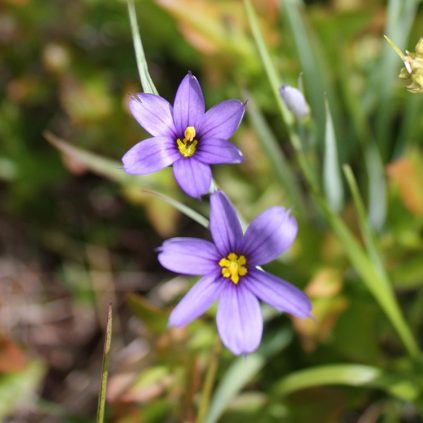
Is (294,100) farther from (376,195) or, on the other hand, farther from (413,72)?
(376,195)

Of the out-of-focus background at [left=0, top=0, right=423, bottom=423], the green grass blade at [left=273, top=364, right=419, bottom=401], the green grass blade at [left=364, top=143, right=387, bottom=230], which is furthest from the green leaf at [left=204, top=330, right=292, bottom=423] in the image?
the green grass blade at [left=364, top=143, right=387, bottom=230]

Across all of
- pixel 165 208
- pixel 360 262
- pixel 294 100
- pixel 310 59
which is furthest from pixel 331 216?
pixel 165 208

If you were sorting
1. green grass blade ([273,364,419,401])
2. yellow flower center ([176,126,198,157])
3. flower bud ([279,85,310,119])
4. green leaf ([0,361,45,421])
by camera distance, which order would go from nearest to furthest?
yellow flower center ([176,126,198,157]) → flower bud ([279,85,310,119]) → green grass blade ([273,364,419,401]) → green leaf ([0,361,45,421])

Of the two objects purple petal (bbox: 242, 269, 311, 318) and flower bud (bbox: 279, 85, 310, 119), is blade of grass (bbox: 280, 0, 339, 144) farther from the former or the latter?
purple petal (bbox: 242, 269, 311, 318)

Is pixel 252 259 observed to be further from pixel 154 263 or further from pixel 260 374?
pixel 154 263

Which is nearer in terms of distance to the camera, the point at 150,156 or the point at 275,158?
the point at 150,156

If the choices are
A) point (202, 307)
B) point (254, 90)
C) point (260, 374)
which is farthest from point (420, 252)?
point (202, 307)

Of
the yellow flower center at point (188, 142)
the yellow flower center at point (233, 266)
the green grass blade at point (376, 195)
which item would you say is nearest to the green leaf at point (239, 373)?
the yellow flower center at point (233, 266)
